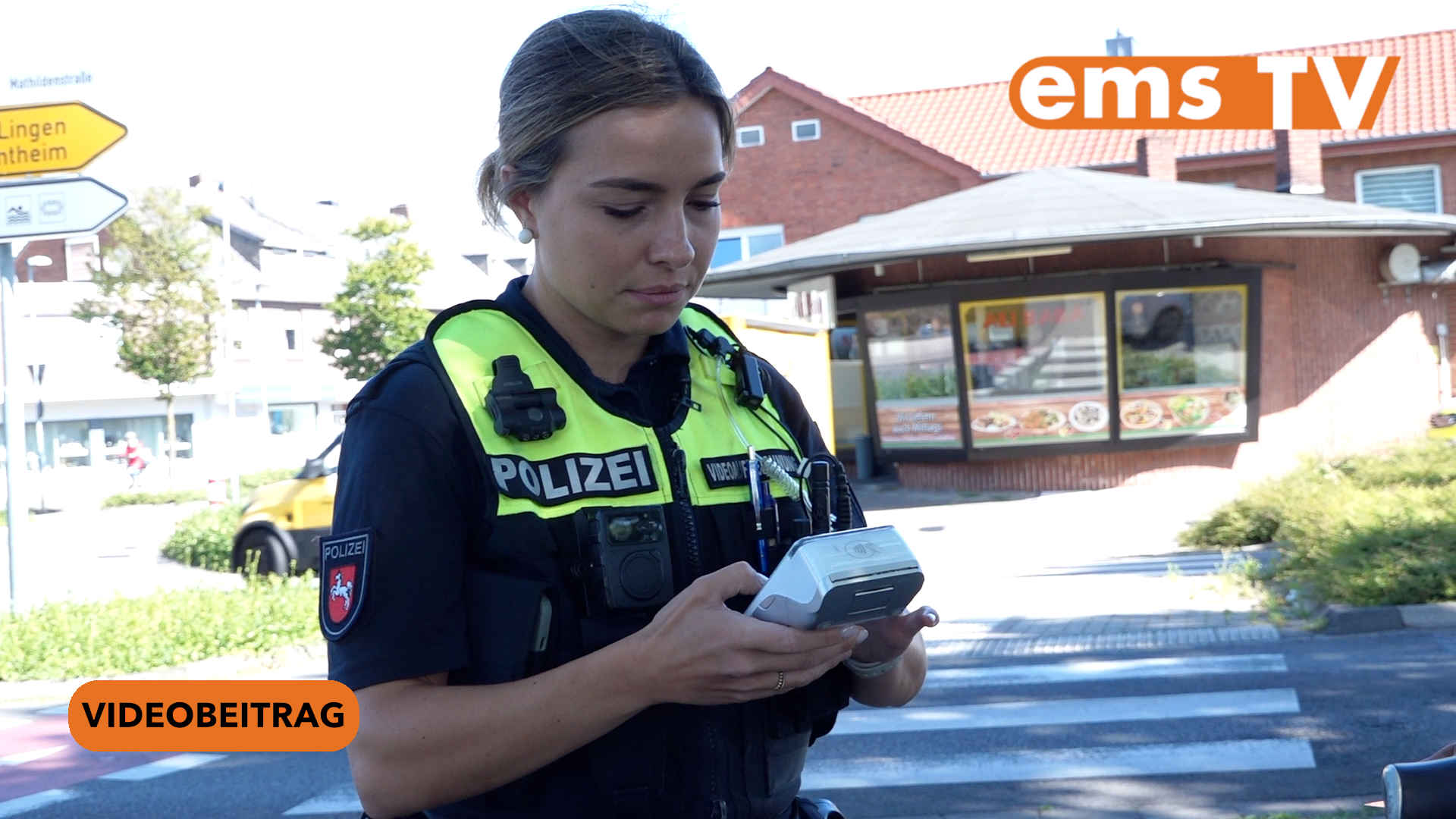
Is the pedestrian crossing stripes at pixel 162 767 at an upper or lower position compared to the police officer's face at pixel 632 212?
lower

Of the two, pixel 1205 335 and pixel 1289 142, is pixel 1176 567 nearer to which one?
pixel 1205 335

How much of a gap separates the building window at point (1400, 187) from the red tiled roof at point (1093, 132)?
933 mm

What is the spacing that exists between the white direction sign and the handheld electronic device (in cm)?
949

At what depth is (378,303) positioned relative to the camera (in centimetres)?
4150

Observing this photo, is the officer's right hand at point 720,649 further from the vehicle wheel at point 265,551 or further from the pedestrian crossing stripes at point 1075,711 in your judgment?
the vehicle wheel at point 265,551

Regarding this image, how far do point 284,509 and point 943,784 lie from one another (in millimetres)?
11253

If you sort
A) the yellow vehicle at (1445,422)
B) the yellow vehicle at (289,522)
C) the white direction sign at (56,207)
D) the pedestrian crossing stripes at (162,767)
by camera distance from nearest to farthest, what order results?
1. the pedestrian crossing stripes at (162,767)
2. the white direction sign at (56,207)
3. the yellow vehicle at (289,522)
4. the yellow vehicle at (1445,422)

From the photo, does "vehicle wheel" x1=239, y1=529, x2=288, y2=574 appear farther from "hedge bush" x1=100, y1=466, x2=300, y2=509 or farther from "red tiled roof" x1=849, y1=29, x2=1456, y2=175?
"red tiled roof" x1=849, y1=29, x2=1456, y2=175

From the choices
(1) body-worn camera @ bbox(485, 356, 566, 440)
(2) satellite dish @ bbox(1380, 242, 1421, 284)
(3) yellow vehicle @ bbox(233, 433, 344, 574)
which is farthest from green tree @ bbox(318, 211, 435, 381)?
(1) body-worn camera @ bbox(485, 356, 566, 440)

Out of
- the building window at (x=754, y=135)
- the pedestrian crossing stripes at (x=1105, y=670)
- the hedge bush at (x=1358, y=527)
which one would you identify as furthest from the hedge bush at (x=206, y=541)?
the building window at (x=754, y=135)

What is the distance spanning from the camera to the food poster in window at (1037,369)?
66.0 feet

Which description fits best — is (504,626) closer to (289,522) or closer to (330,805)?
(330,805)

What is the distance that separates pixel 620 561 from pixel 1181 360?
19.7 m

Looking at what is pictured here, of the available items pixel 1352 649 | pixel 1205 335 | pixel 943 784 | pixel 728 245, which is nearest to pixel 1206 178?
pixel 728 245
